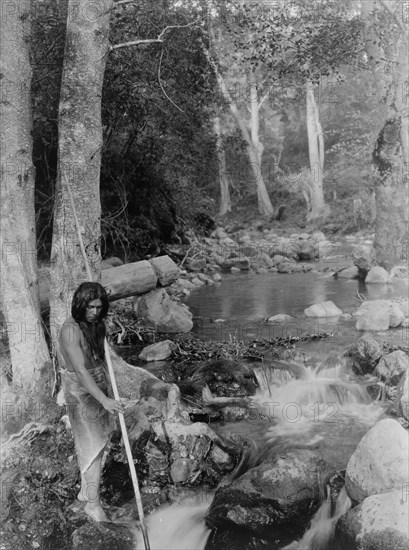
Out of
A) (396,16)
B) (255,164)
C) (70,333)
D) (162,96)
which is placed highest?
(396,16)

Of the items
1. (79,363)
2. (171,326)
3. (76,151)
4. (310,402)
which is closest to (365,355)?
(310,402)

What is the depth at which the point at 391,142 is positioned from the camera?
486 inches

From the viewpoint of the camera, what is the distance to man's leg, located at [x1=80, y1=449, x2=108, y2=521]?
4383 mm

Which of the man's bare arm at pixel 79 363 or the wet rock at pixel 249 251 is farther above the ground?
the man's bare arm at pixel 79 363

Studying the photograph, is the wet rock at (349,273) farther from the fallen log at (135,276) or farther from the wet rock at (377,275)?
the fallen log at (135,276)

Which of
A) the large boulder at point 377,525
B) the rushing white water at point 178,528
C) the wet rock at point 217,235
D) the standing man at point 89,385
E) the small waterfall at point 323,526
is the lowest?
the small waterfall at point 323,526

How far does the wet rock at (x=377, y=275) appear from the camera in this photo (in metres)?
13.3

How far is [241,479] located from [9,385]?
96.0 inches

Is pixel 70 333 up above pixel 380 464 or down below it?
above

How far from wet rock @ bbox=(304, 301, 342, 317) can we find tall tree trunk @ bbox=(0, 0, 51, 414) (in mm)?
5912

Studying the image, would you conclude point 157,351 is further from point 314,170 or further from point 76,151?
point 314,170

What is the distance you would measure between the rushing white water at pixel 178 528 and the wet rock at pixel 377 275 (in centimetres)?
945

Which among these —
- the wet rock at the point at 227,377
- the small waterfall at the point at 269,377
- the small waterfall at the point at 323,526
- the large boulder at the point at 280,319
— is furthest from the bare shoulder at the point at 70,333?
the large boulder at the point at 280,319

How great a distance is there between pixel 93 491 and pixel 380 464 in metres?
2.30
